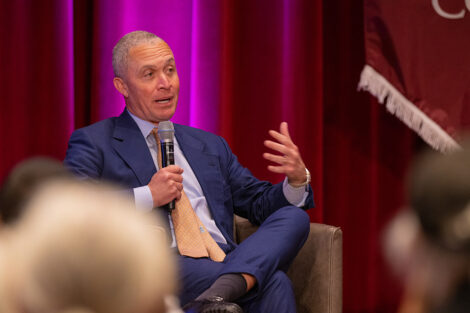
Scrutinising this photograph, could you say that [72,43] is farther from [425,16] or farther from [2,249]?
[2,249]

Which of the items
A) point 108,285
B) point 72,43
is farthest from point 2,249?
point 72,43

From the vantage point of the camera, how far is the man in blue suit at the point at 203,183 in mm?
1731

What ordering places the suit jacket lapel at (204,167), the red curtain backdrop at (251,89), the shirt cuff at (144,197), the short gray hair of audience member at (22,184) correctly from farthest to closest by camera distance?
the red curtain backdrop at (251,89) → the suit jacket lapel at (204,167) → the shirt cuff at (144,197) → the short gray hair of audience member at (22,184)

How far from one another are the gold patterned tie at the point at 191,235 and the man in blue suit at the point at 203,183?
35 mm

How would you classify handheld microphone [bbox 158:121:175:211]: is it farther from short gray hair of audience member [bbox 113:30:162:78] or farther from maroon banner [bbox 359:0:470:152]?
maroon banner [bbox 359:0:470:152]

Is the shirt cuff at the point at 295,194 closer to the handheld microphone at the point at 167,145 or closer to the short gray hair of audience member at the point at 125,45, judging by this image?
the handheld microphone at the point at 167,145

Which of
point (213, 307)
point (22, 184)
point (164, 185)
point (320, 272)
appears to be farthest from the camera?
point (320, 272)

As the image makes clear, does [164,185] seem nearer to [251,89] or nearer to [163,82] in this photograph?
[163,82]

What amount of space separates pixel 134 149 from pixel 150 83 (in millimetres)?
318

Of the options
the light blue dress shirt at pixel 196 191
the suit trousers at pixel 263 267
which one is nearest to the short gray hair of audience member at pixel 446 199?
the suit trousers at pixel 263 267

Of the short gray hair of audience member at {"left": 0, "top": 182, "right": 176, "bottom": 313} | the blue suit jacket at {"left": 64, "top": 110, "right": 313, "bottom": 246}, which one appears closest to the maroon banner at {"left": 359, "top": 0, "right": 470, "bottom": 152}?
the blue suit jacket at {"left": 64, "top": 110, "right": 313, "bottom": 246}

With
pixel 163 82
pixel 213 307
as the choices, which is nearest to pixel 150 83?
pixel 163 82

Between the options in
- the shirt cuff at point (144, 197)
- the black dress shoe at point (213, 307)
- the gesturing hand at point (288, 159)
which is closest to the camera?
the black dress shoe at point (213, 307)

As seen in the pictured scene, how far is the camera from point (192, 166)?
2.18 metres
